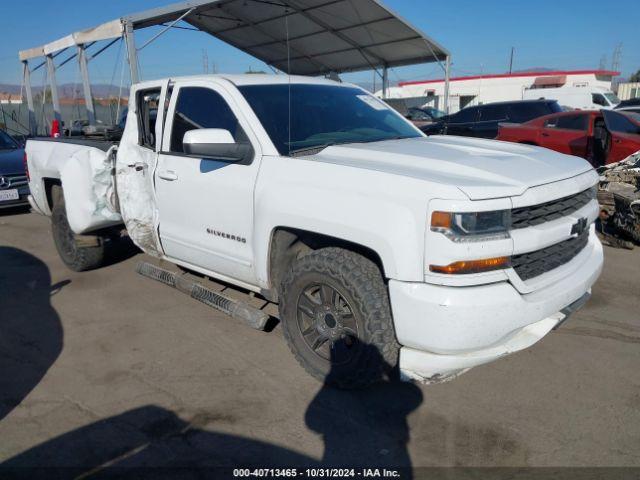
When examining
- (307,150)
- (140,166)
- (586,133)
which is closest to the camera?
(307,150)

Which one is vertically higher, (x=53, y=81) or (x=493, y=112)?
(x=53, y=81)

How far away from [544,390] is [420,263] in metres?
1.35

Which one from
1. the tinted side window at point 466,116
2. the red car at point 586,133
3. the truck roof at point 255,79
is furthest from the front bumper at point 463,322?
the tinted side window at point 466,116

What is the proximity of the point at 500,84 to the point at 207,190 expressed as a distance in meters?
41.7

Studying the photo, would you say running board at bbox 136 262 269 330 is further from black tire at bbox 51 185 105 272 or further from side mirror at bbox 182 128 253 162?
side mirror at bbox 182 128 253 162

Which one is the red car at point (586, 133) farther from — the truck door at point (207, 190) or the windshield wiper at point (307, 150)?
the truck door at point (207, 190)

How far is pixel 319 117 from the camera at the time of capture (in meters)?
3.89

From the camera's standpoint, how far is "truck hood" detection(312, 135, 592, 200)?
261cm

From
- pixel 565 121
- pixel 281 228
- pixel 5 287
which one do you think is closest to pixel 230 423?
pixel 281 228

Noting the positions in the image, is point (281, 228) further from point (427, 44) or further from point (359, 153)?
point (427, 44)

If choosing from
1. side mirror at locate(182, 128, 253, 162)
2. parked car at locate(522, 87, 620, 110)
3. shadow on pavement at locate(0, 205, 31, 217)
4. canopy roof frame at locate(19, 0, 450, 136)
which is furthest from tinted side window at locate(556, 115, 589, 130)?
parked car at locate(522, 87, 620, 110)

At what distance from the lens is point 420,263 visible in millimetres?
2533

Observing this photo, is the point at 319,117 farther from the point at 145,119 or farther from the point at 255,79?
the point at 145,119

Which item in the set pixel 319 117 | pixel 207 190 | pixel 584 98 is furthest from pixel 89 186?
pixel 584 98
